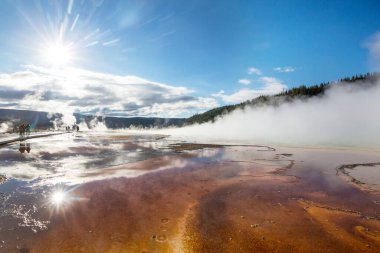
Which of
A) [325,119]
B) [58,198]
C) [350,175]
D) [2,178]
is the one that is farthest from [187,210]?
[325,119]

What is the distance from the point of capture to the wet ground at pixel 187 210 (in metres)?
4.55

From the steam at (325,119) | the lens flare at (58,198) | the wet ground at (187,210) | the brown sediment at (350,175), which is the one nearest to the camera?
the wet ground at (187,210)

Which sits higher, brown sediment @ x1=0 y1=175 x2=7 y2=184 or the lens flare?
brown sediment @ x1=0 y1=175 x2=7 y2=184

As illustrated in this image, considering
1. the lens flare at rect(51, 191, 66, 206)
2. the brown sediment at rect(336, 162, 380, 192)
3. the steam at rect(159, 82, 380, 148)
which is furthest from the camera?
the steam at rect(159, 82, 380, 148)

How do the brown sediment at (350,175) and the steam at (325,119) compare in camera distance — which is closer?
the brown sediment at (350,175)

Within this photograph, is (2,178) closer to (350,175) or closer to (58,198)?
(58,198)

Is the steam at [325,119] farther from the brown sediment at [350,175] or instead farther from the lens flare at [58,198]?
the lens flare at [58,198]

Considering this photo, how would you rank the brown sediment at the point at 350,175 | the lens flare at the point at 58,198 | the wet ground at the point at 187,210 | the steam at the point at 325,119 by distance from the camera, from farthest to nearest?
the steam at the point at 325,119 < the brown sediment at the point at 350,175 < the lens flare at the point at 58,198 < the wet ground at the point at 187,210

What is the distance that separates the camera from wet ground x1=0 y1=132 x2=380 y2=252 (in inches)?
179

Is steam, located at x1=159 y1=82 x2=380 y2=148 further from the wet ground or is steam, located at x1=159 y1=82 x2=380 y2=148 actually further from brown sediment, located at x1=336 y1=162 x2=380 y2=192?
the wet ground

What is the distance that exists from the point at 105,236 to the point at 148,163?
7.66 m

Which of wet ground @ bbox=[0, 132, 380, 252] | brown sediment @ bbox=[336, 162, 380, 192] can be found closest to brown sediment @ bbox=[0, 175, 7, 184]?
wet ground @ bbox=[0, 132, 380, 252]

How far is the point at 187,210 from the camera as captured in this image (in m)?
6.16

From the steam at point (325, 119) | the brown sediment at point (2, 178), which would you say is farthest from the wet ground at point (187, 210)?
the steam at point (325, 119)
